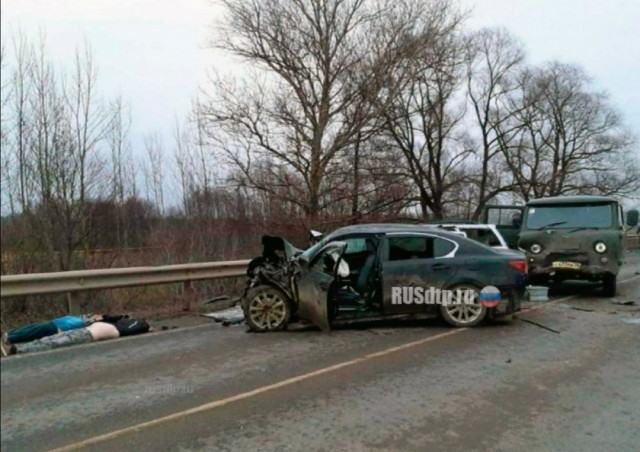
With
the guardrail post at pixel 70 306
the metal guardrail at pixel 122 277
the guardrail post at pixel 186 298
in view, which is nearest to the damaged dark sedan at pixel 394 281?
the metal guardrail at pixel 122 277

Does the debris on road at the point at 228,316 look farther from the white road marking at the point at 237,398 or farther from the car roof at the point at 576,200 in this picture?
the car roof at the point at 576,200

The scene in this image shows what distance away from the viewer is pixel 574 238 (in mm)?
11242

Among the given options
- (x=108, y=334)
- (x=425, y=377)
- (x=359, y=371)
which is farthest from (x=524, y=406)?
(x=108, y=334)

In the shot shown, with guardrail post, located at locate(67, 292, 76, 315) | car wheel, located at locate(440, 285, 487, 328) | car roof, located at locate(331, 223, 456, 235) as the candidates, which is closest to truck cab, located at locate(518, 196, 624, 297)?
car wheel, located at locate(440, 285, 487, 328)

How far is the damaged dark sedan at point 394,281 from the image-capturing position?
26.4 feet

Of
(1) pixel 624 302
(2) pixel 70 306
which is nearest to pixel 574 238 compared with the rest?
(1) pixel 624 302

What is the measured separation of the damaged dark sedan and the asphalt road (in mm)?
343

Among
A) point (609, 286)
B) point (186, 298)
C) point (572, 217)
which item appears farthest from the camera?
point (572, 217)

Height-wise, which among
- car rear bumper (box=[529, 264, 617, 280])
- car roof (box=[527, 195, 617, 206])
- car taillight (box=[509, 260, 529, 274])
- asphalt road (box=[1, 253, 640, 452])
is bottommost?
asphalt road (box=[1, 253, 640, 452])

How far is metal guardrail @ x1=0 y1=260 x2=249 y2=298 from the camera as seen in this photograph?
7.62 m

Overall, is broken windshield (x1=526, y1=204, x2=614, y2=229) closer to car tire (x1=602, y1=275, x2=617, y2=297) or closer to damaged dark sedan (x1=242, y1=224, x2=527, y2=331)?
car tire (x1=602, y1=275, x2=617, y2=297)

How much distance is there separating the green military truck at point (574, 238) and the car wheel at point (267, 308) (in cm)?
630

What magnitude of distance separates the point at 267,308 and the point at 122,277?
2.65 m

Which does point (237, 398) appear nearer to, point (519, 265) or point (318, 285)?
point (318, 285)
